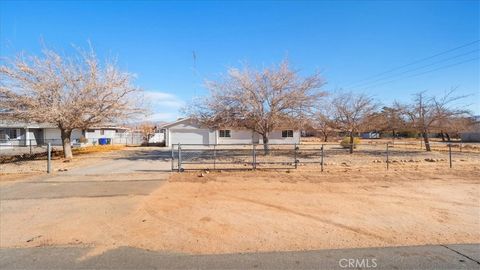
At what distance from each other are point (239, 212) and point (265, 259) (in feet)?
9.18

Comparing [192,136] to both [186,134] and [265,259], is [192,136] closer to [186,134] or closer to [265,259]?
[186,134]

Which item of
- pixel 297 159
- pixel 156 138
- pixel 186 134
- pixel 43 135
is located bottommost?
pixel 297 159

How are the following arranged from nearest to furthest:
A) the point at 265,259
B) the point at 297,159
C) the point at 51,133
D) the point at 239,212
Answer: the point at 265,259 < the point at 239,212 < the point at 297,159 < the point at 51,133

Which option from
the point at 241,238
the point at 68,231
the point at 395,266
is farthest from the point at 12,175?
the point at 395,266

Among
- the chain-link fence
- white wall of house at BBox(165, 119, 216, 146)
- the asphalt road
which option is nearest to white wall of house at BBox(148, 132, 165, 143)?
white wall of house at BBox(165, 119, 216, 146)

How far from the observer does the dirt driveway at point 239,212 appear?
18.0 feet

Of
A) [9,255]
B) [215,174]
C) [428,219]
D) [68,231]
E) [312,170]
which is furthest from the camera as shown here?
[312,170]

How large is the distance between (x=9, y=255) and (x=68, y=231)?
4.00 ft

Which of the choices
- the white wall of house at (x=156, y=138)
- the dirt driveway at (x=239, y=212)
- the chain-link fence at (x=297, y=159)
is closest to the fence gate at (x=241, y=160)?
the chain-link fence at (x=297, y=159)

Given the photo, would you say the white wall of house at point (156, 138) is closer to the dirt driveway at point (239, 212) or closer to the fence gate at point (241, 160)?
the fence gate at point (241, 160)

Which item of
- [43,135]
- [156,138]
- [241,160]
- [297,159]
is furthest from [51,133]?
[297,159]

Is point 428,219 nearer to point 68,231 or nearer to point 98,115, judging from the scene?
point 68,231

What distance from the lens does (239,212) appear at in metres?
7.37

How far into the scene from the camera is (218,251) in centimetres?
497
